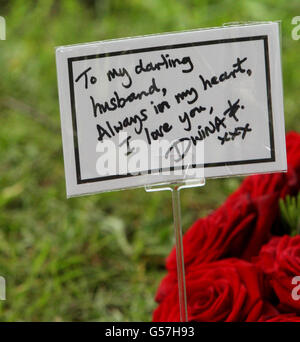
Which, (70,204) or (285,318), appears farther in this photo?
(70,204)

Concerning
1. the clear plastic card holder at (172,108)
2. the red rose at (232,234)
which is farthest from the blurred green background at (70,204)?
the clear plastic card holder at (172,108)

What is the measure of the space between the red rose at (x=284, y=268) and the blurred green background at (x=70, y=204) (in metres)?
0.28

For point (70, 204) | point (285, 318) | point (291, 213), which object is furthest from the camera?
point (70, 204)

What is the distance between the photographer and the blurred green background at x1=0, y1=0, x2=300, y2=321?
0.82 metres

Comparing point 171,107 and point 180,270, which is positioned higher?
point 171,107

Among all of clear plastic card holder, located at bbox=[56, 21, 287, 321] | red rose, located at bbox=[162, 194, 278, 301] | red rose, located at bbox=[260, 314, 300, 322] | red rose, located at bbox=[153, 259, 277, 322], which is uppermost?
clear plastic card holder, located at bbox=[56, 21, 287, 321]

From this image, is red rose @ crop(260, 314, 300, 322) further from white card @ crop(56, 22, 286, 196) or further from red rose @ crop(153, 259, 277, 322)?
white card @ crop(56, 22, 286, 196)

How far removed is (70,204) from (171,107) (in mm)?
575

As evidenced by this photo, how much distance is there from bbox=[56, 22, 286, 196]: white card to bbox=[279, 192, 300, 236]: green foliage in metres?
0.10

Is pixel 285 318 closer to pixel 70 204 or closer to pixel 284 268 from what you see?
pixel 284 268

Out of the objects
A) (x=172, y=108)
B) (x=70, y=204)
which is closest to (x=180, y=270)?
(x=172, y=108)

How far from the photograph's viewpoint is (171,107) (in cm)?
49

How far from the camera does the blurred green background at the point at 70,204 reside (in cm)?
82

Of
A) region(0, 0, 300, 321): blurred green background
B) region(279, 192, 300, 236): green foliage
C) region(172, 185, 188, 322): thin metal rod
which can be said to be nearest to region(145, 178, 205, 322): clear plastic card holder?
region(172, 185, 188, 322): thin metal rod
